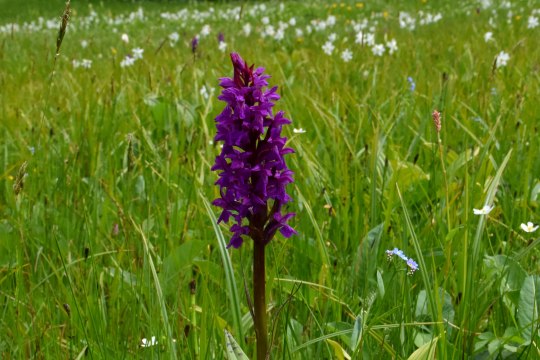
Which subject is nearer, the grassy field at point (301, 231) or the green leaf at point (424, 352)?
the green leaf at point (424, 352)

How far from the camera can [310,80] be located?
5031 mm

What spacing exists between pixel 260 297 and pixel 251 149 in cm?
28

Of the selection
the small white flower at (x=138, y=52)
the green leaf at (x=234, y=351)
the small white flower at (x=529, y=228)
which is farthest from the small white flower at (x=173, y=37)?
the green leaf at (x=234, y=351)

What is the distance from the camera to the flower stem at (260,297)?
1.30 meters

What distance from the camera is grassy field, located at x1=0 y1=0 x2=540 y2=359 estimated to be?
67.3 inches

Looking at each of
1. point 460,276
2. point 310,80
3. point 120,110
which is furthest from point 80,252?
point 310,80

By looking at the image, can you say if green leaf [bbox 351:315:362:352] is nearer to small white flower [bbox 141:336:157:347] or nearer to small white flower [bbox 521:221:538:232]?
small white flower [bbox 141:336:157:347]

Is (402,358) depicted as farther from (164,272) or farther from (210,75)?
(210,75)

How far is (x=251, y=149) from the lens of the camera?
131 centimetres

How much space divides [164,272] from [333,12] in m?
11.5

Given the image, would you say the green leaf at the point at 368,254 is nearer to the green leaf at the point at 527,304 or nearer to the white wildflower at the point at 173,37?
the green leaf at the point at 527,304

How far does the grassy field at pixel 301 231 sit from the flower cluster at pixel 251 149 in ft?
0.50

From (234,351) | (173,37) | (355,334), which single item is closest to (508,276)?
(355,334)

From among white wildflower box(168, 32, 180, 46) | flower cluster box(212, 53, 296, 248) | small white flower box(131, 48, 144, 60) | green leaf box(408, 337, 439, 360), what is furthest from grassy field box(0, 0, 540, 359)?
white wildflower box(168, 32, 180, 46)
